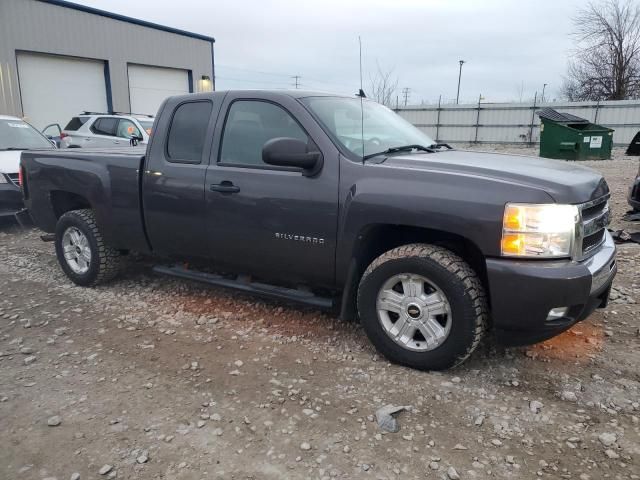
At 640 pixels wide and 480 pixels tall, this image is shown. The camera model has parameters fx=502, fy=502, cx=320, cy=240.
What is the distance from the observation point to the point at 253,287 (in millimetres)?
3982

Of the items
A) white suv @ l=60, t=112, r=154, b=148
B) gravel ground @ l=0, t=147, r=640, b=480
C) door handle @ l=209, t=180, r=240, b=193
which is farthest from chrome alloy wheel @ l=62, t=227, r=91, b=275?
white suv @ l=60, t=112, r=154, b=148

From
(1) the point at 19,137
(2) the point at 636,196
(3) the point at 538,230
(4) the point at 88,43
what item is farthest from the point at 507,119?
(3) the point at 538,230

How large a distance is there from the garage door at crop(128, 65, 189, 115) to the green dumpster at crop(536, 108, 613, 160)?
1441 centimetres

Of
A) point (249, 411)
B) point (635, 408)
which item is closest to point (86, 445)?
point (249, 411)

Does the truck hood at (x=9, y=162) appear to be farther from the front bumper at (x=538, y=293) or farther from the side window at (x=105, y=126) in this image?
the front bumper at (x=538, y=293)

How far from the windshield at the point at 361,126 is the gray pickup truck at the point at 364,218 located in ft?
0.05

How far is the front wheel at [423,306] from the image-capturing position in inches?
120

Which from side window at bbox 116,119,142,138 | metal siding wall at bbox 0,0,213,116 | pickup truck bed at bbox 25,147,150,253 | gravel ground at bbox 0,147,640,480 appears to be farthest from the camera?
metal siding wall at bbox 0,0,213,116

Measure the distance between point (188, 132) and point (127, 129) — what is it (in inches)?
347

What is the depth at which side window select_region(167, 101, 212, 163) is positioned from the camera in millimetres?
4105

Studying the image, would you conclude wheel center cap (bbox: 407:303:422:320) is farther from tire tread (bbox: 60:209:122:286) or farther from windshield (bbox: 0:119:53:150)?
windshield (bbox: 0:119:53:150)

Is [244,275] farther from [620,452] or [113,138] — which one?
[113,138]

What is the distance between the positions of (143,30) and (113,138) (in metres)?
11.1

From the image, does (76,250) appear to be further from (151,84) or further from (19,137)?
(151,84)
